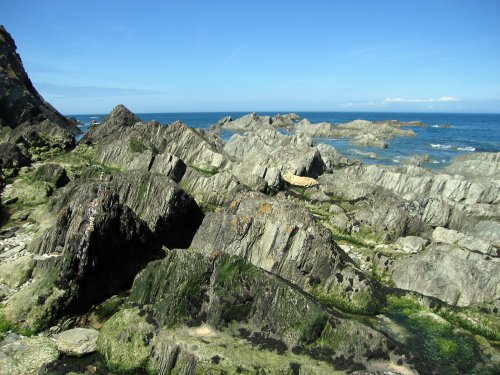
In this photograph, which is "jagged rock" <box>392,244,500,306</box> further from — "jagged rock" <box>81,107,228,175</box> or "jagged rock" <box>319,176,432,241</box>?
"jagged rock" <box>81,107,228,175</box>

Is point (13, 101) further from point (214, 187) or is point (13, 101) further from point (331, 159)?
point (331, 159)

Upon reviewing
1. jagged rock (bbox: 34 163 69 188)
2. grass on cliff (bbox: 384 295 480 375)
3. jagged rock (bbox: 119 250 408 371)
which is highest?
jagged rock (bbox: 34 163 69 188)

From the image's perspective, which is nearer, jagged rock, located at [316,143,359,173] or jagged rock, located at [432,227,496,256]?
jagged rock, located at [432,227,496,256]

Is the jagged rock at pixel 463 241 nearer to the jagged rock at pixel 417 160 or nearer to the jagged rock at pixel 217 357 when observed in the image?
the jagged rock at pixel 217 357

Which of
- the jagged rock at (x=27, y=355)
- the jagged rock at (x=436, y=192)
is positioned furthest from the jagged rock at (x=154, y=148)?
the jagged rock at (x=27, y=355)

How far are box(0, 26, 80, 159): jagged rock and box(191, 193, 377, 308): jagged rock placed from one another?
47653mm

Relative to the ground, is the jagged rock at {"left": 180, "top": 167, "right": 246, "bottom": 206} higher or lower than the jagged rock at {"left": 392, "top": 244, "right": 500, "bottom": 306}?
higher

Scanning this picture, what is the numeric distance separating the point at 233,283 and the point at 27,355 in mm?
9521

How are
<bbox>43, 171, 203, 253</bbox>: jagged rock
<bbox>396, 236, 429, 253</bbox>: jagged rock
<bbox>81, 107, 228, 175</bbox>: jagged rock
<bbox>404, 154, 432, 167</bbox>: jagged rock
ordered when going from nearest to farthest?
1. <bbox>43, 171, 203, 253</bbox>: jagged rock
2. <bbox>396, 236, 429, 253</bbox>: jagged rock
3. <bbox>81, 107, 228, 175</bbox>: jagged rock
4. <bbox>404, 154, 432, 167</bbox>: jagged rock

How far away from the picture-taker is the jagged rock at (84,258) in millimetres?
19406

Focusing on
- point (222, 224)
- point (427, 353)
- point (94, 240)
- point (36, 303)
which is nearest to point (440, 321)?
point (427, 353)

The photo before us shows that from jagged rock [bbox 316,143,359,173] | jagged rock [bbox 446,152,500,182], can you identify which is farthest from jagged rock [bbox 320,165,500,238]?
jagged rock [bbox 446,152,500,182]

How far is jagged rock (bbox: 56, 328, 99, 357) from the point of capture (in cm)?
1713

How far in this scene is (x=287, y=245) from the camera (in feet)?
83.6
